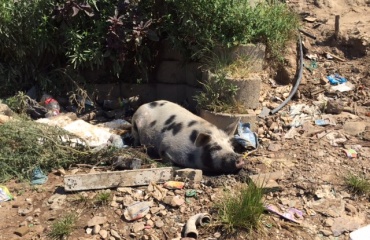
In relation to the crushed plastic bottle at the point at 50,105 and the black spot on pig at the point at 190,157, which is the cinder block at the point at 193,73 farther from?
the crushed plastic bottle at the point at 50,105

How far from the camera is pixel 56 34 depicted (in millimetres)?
6082

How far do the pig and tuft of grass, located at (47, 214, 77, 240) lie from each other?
1.45m

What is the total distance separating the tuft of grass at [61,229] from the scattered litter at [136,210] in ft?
1.43

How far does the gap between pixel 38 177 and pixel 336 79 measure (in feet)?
12.7

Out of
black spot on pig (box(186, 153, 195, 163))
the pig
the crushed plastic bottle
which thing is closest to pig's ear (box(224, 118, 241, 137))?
the pig

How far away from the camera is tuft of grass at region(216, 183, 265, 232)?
3701 millimetres

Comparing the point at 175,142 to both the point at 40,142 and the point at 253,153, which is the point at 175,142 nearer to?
the point at 253,153

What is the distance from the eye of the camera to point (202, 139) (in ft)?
16.0

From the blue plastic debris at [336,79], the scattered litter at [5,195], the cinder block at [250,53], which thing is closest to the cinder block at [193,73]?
the cinder block at [250,53]

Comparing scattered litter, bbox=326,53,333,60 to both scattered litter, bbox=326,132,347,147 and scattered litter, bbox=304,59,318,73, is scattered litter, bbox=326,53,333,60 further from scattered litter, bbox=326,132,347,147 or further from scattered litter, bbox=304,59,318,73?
scattered litter, bbox=326,132,347,147

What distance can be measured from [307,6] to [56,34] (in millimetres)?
3770

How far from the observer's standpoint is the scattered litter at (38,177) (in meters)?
4.55

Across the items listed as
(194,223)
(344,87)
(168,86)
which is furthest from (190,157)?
(344,87)

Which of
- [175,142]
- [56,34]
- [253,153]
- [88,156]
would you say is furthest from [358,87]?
[56,34]
